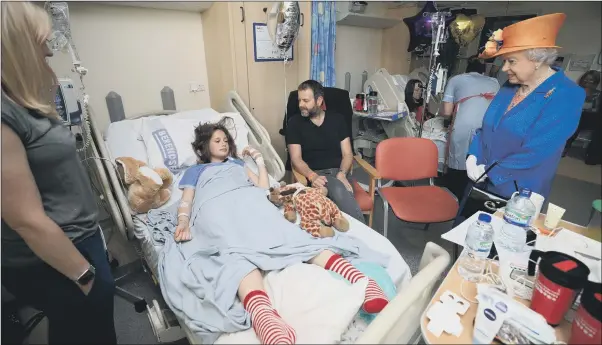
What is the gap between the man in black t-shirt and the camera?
7.52ft

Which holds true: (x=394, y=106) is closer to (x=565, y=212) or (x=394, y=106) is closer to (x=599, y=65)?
(x=565, y=212)

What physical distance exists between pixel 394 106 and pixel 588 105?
9.07ft

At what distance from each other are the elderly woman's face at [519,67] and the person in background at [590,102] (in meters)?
0.45

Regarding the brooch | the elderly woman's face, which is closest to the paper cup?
the brooch

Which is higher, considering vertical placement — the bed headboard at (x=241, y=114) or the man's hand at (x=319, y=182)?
the bed headboard at (x=241, y=114)

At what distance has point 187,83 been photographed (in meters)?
2.74

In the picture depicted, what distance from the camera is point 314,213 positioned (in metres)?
1.58

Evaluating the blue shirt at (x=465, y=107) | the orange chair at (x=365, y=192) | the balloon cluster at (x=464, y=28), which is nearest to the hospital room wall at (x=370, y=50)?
the balloon cluster at (x=464, y=28)

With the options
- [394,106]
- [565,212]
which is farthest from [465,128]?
[565,212]

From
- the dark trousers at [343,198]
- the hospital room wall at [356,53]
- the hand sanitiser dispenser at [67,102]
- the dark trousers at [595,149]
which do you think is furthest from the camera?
the hospital room wall at [356,53]

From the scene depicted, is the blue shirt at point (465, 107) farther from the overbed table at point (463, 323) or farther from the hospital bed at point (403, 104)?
the overbed table at point (463, 323)

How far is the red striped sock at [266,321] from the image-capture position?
0.94 meters

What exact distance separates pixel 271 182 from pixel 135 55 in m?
1.49

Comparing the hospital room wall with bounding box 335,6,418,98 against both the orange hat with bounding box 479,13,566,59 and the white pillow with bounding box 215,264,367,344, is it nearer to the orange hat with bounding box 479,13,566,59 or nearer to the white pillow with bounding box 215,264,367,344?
the orange hat with bounding box 479,13,566,59
